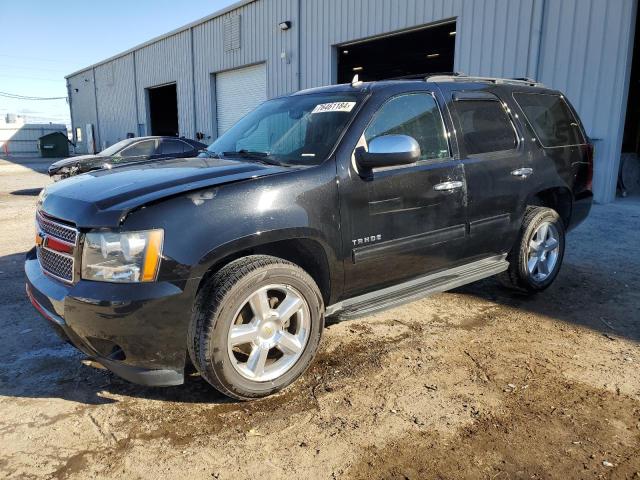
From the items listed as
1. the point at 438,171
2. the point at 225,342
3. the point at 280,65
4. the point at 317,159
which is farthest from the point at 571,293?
→ the point at 280,65

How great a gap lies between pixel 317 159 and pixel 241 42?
16.1 metres

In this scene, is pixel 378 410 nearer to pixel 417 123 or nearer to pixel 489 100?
pixel 417 123

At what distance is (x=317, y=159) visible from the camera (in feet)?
10.6

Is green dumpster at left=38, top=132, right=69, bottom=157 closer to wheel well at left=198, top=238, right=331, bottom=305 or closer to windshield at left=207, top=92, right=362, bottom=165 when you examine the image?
windshield at left=207, top=92, right=362, bottom=165

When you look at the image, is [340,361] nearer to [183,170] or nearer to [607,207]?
[183,170]

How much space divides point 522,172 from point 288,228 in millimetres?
2444

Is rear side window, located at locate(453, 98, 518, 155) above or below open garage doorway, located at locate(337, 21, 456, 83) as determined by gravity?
below

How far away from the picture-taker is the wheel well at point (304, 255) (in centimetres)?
303

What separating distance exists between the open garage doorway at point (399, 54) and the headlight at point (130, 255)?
1110cm

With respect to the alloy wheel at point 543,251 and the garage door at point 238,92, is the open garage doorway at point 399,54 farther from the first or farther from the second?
the alloy wheel at point 543,251

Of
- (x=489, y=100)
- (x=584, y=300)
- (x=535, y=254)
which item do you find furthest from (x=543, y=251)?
(x=489, y=100)

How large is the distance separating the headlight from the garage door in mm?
15011

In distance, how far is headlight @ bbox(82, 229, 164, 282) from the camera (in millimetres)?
2533

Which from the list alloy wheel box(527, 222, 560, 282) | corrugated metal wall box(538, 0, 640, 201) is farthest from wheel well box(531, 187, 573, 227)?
corrugated metal wall box(538, 0, 640, 201)
